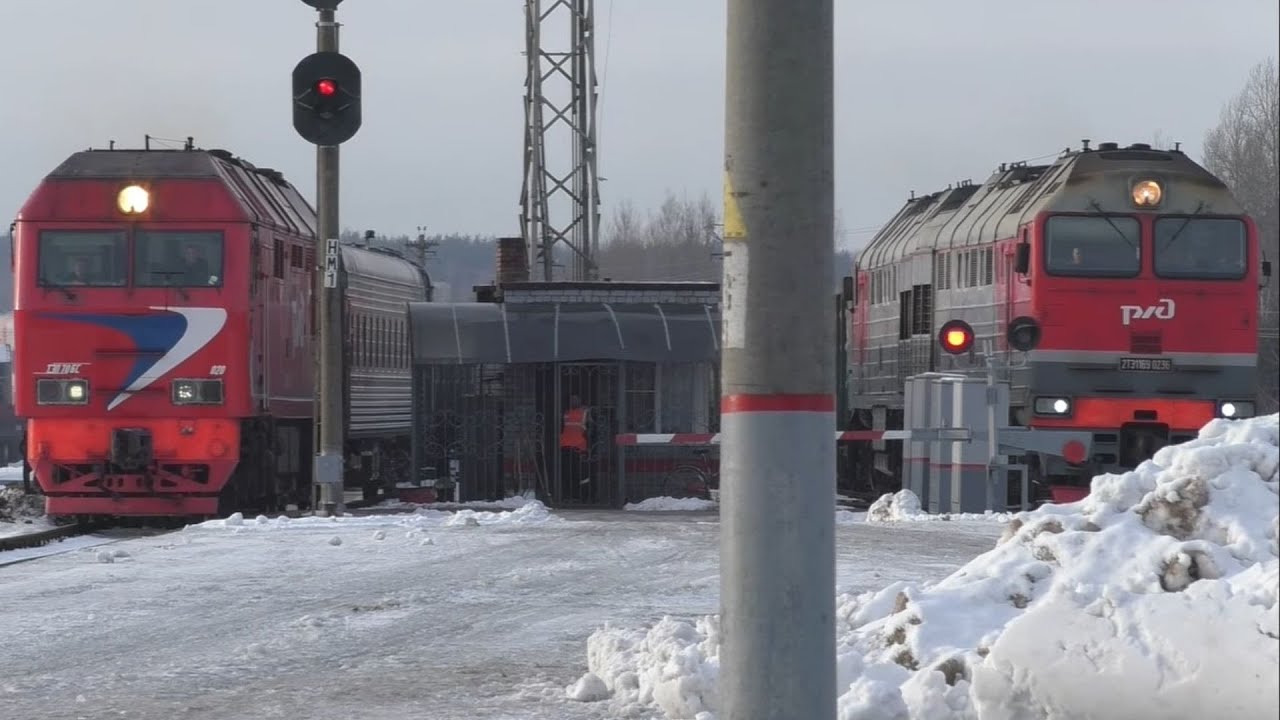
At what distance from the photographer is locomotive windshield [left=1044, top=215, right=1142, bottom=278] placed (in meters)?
23.8

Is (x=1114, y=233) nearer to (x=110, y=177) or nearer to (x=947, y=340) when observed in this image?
(x=947, y=340)

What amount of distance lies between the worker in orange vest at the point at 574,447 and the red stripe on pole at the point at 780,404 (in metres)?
19.6

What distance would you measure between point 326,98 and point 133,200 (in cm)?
389

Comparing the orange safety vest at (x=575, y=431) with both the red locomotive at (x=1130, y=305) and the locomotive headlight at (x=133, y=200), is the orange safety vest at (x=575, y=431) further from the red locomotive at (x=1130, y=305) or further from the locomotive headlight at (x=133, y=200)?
the locomotive headlight at (x=133, y=200)

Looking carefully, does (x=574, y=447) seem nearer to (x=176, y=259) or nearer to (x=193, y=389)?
(x=193, y=389)

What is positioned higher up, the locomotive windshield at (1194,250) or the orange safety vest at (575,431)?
the locomotive windshield at (1194,250)

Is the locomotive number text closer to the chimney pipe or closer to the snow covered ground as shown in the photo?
the snow covered ground

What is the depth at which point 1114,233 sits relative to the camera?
2400 centimetres

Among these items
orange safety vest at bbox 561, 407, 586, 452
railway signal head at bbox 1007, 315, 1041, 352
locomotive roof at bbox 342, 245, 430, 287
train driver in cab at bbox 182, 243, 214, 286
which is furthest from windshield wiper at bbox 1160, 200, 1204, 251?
locomotive roof at bbox 342, 245, 430, 287

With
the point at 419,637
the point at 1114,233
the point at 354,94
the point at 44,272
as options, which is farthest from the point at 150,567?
the point at 1114,233

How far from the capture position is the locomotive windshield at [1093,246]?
23797mm

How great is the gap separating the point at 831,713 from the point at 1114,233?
18193 millimetres

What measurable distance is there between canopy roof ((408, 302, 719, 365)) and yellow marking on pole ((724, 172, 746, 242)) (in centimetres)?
1956

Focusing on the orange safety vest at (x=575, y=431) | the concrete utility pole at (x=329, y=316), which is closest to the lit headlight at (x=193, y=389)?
the concrete utility pole at (x=329, y=316)
